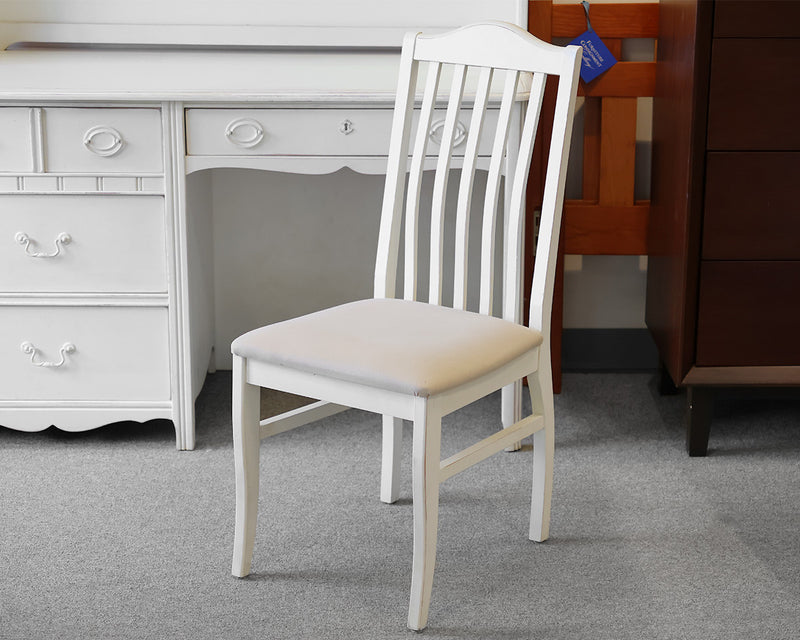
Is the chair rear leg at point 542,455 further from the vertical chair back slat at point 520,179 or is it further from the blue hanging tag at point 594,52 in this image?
the blue hanging tag at point 594,52

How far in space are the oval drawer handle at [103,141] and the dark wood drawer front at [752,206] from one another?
1.19 meters

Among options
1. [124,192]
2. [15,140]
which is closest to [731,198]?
[124,192]

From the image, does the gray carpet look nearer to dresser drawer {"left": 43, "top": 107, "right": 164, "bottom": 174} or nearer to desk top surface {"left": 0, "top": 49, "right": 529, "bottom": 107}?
dresser drawer {"left": 43, "top": 107, "right": 164, "bottom": 174}

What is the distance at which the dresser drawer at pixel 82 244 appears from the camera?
82.2 inches

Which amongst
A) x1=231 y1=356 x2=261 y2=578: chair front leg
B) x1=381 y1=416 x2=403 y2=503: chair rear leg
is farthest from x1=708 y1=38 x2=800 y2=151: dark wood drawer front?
x1=231 y1=356 x2=261 y2=578: chair front leg

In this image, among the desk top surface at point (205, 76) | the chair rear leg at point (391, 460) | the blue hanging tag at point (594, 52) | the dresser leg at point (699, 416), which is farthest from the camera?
the blue hanging tag at point (594, 52)

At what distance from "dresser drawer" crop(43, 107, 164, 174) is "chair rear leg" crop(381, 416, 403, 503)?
28.1 inches

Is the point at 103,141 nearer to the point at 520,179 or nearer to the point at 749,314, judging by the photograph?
the point at 520,179

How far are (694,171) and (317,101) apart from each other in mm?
766

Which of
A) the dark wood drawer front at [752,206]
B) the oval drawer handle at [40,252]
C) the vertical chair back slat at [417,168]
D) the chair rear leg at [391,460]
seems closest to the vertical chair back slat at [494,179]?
the vertical chair back slat at [417,168]

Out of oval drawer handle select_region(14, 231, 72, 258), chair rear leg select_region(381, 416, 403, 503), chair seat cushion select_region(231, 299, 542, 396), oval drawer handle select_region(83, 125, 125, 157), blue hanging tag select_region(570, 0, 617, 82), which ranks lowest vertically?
chair rear leg select_region(381, 416, 403, 503)

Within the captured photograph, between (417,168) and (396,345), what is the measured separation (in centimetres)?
41

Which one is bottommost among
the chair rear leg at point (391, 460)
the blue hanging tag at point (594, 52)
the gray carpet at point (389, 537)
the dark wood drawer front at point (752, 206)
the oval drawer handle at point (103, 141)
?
the gray carpet at point (389, 537)

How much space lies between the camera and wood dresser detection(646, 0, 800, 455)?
1.93 meters
